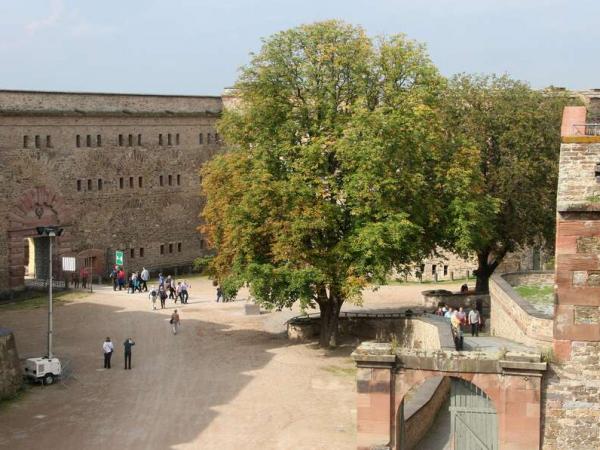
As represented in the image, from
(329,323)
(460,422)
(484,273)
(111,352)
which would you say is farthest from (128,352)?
(484,273)

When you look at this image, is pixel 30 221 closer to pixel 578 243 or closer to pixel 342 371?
pixel 342 371

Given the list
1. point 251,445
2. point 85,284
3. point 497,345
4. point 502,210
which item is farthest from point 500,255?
point 251,445

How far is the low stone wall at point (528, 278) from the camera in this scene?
4266 centimetres

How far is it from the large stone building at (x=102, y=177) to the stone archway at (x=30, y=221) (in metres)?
0.05

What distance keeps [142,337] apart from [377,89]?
13.3 meters

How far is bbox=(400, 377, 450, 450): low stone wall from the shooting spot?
25.5 meters

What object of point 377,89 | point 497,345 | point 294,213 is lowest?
point 497,345

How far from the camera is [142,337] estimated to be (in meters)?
40.5

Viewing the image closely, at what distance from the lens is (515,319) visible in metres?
33.8

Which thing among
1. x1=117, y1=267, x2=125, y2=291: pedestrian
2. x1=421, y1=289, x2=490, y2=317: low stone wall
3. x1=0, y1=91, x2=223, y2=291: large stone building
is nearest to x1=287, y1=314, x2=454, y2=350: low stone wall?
x1=421, y1=289, x2=490, y2=317: low stone wall

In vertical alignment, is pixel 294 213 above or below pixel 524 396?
above

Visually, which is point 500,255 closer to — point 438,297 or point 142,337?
point 438,297

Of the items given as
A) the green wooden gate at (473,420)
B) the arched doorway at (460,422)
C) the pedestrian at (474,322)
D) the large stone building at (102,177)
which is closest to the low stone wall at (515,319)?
the pedestrian at (474,322)

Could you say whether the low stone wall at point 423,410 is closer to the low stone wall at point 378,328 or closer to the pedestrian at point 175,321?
the low stone wall at point 378,328
